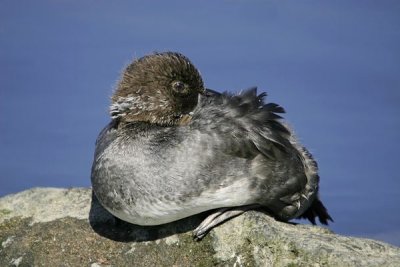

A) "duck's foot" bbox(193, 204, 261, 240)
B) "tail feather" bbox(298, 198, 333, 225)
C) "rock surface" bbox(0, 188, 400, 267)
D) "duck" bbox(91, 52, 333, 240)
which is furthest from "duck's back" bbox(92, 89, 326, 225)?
Result: "tail feather" bbox(298, 198, 333, 225)

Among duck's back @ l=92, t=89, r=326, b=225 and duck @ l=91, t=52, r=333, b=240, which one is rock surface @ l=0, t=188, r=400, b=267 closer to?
duck @ l=91, t=52, r=333, b=240

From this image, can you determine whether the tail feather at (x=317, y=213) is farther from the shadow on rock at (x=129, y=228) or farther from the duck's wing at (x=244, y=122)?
the shadow on rock at (x=129, y=228)

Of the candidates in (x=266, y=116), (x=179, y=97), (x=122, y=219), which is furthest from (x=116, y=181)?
(x=266, y=116)

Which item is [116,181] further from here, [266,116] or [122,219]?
[266,116]

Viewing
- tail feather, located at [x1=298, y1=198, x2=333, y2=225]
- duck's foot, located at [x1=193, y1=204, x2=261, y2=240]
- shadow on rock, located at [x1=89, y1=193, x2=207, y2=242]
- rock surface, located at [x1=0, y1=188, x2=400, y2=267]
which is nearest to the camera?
rock surface, located at [x1=0, y1=188, x2=400, y2=267]

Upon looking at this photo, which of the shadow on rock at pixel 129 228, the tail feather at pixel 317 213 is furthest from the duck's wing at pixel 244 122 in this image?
the tail feather at pixel 317 213

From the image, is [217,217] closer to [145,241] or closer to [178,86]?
[145,241]
